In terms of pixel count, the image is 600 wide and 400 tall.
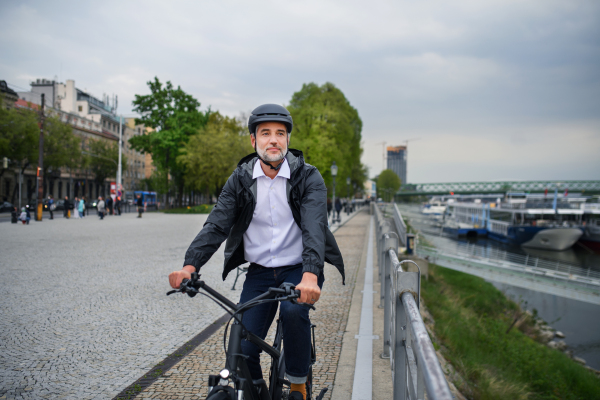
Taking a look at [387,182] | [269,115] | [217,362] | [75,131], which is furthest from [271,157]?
[387,182]

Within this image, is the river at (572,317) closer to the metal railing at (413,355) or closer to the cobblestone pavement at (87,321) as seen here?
the cobblestone pavement at (87,321)

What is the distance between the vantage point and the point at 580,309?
21922mm

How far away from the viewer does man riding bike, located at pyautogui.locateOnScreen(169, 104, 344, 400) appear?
243 centimetres

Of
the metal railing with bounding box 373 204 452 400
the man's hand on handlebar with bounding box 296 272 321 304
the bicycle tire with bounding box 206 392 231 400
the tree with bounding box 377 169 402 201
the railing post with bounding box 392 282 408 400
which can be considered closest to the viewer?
the metal railing with bounding box 373 204 452 400

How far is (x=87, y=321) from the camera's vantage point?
5.59 m

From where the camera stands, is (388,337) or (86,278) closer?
(388,337)

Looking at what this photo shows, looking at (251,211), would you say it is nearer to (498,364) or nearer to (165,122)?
(498,364)

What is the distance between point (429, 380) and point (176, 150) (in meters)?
46.8

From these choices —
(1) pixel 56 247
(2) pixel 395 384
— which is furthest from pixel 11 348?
(1) pixel 56 247

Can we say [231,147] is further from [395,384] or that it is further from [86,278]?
[395,384]

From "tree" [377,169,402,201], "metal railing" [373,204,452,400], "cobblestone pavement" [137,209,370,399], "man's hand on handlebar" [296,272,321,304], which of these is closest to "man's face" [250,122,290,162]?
"man's hand on handlebar" [296,272,321,304]

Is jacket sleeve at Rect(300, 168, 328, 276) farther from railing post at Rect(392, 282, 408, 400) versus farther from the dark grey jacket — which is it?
railing post at Rect(392, 282, 408, 400)

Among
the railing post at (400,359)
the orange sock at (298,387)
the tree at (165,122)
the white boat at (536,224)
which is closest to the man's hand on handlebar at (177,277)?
the orange sock at (298,387)

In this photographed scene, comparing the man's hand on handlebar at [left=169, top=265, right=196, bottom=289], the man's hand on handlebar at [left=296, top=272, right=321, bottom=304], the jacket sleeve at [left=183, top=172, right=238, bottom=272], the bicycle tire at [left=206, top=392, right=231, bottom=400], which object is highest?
the jacket sleeve at [left=183, top=172, right=238, bottom=272]
